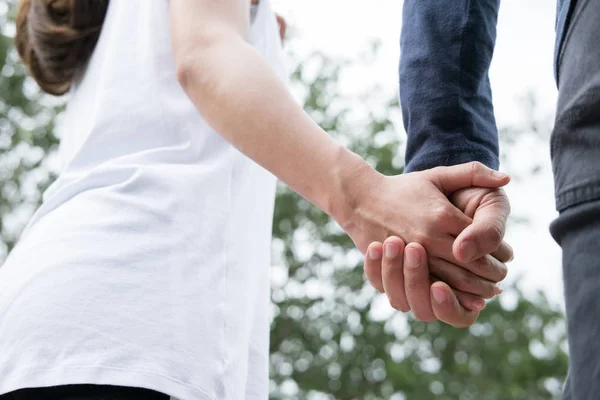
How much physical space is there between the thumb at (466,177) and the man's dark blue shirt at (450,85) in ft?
0.50

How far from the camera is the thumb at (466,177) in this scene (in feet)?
4.30

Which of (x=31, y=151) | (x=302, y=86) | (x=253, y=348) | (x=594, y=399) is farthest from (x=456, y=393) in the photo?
(x=594, y=399)

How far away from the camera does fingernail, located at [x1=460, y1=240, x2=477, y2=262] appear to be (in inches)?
47.1

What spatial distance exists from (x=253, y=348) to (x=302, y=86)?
9885mm

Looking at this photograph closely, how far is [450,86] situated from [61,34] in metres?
0.84

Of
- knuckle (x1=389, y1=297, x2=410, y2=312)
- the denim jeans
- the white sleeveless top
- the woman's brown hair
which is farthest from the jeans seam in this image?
the woman's brown hair

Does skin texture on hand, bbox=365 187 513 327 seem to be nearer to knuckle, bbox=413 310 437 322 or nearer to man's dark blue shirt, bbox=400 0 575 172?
knuckle, bbox=413 310 437 322

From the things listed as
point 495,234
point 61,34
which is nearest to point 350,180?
point 495,234

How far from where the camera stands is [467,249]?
120 centimetres

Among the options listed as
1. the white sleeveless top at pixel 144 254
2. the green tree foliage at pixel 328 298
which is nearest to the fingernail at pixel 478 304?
the white sleeveless top at pixel 144 254

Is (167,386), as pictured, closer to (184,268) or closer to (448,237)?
(184,268)

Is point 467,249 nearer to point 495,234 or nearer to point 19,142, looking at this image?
point 495,234

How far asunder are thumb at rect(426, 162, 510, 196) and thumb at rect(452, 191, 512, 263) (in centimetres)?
3

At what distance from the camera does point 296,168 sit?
1325 mm
